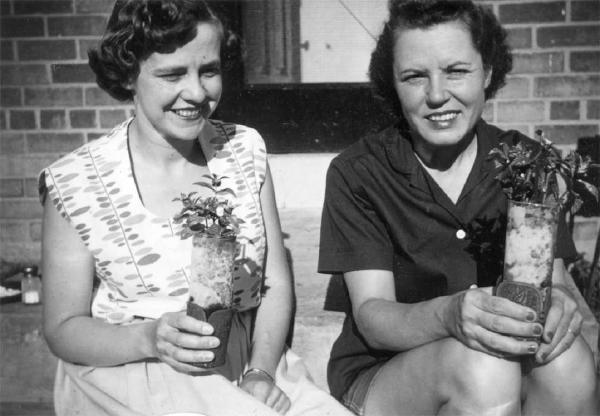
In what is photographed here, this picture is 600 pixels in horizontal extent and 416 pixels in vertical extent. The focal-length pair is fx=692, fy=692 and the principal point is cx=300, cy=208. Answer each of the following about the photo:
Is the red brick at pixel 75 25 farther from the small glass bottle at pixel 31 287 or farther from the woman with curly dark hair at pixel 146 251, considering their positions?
the woman with curly dark hair at pixel 146 251

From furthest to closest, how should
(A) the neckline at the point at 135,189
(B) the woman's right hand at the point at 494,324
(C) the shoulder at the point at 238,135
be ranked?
(C) the shoulder at the point at 238,135, (A) the neckline at the point at 135,189, (B) the woman's right hand at the point at 494,324

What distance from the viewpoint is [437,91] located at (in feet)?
6.88

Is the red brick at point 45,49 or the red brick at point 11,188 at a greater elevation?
the red brick at point 45,49

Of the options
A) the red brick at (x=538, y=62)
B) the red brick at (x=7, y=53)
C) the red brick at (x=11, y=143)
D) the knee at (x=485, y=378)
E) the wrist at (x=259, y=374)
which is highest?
the red brick at (x=7, y=53)

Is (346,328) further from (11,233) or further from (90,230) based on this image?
(11,233)

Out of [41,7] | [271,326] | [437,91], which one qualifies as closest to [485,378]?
[271,326]

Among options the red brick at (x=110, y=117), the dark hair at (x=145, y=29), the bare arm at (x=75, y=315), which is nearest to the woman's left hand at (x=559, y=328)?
the bare arm at (x=75, y=315)

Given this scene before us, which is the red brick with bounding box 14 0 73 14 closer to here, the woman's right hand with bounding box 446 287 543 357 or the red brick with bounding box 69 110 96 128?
the red brick with bounding box 69 110 96 128

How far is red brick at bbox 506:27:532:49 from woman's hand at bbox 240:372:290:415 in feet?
7.55

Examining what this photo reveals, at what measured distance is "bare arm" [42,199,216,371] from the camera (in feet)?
6.53

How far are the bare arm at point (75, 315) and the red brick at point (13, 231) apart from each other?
5.80ft

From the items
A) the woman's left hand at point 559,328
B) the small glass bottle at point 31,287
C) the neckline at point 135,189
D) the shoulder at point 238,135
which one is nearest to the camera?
the woman's left hand at point 559,328

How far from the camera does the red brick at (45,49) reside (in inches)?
141

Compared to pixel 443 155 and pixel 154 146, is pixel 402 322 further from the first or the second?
pixel 154 146
